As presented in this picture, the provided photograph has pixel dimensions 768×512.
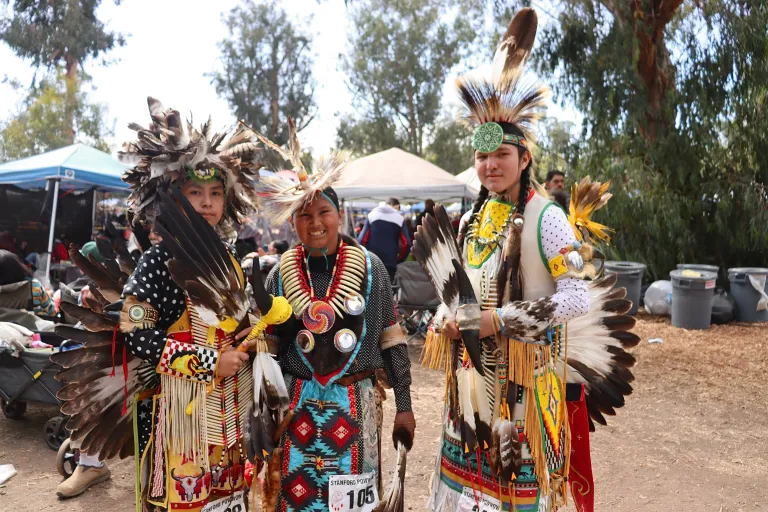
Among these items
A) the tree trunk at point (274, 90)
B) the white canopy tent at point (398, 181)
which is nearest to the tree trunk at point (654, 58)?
the white canopy tent at point (398, 181)

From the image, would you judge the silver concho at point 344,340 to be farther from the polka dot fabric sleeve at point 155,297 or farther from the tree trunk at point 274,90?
the tree trunk at point 274,90

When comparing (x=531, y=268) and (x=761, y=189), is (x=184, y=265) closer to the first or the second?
(x=531, y=268)

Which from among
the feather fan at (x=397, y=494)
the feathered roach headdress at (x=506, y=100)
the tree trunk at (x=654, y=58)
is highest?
the tree trunk at (x=654, y=58)

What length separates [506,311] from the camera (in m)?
2.08

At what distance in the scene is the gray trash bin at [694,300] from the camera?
8117 mm

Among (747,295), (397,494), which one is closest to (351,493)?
(397,494)

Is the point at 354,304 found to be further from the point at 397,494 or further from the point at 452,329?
the point at 397,494

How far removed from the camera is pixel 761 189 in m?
9.23

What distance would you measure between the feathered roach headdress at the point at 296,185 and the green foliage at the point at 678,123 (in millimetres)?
8428

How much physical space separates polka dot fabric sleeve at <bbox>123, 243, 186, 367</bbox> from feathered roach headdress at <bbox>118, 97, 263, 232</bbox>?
0.79 ft

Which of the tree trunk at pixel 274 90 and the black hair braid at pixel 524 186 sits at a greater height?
the tree trunk at pixel 274 90

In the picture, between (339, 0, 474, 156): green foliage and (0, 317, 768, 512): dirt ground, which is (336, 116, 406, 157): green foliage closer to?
(339, 0, 474, 156): green foliage

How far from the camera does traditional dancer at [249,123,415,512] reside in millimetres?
2082

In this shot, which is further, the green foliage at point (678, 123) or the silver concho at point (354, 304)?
the green foliage at point (678, 123)
